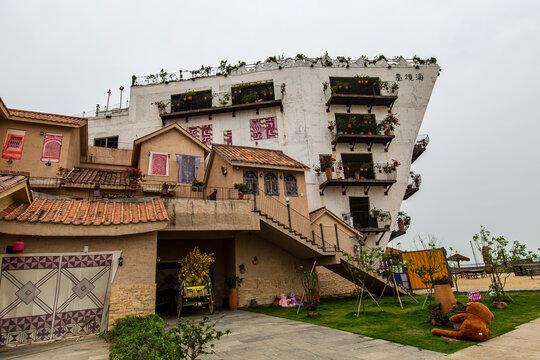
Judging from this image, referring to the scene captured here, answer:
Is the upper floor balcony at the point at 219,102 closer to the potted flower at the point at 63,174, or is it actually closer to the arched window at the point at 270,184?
the arched window at the point at 270,184

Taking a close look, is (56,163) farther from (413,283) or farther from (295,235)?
(413,283)

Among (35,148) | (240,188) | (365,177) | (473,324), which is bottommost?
(473,324)

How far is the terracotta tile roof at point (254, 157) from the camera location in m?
16.1

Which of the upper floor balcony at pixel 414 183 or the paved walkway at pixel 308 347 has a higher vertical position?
the upper floor balcony at pixel 414 183

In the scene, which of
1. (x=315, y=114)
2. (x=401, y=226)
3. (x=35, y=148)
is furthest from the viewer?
(x=315, y=114)

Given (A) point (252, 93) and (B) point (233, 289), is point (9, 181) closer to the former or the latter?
(B) point (233, 289)

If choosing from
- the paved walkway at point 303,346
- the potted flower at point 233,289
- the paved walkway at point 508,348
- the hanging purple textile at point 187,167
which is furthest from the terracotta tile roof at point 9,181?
the paved walkway at point 508,348

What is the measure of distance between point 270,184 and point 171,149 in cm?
686

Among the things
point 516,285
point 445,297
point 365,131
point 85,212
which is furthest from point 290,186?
point 516,285

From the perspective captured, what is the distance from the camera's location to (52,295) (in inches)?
353

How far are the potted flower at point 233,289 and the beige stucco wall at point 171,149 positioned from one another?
710 cm

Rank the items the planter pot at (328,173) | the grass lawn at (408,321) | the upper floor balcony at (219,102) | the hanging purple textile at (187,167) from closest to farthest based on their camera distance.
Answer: the grass lawn at (408,321)
the hanging purple textile at (187,167)
the planter pot at (328,173)
the upper floor balcony at (219,102)

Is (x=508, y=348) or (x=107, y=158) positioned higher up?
(x=107, y=158)

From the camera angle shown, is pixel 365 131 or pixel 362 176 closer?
pixel 362 176
